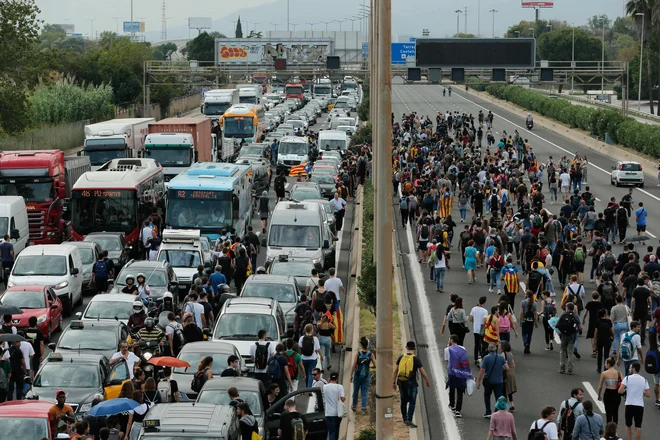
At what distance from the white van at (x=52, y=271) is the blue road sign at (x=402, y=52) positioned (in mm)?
83004

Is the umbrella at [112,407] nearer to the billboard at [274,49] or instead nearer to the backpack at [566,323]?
the backpack at [566,323]

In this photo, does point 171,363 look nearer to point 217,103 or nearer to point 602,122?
point 602,122

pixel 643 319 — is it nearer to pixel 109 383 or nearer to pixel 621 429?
pixel 621 429

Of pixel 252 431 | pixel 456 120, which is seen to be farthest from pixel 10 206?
pixel 456 120

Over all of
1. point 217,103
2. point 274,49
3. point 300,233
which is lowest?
point 300,233

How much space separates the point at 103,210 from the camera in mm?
33750

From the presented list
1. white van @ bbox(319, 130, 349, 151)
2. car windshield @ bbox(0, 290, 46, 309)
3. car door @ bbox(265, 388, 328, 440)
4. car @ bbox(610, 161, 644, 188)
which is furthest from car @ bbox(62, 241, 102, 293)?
white van @ bbox(319, 130, 349, 151)

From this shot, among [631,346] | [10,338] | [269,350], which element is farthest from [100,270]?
[631,346]

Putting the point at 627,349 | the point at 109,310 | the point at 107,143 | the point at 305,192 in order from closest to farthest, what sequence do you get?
the point at 627,349, the point at 109,310, the point at 305,192, the point at 107,143

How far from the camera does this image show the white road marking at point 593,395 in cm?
1916

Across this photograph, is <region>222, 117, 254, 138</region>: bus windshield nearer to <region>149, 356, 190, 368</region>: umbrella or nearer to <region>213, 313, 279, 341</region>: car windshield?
<region>213, 313, 279, 341</region>: car windshield

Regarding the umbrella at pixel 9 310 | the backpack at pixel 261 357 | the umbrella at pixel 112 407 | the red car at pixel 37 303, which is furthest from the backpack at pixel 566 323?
the umbrella at pixel 9 310

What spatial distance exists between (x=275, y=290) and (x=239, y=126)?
147 ft

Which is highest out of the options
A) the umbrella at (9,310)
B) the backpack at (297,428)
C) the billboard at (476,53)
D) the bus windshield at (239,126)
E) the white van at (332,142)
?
the billboard at (476,53)
